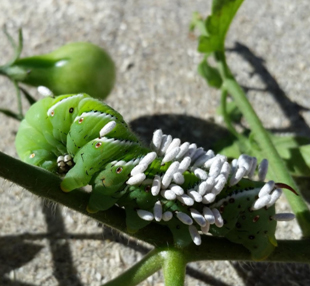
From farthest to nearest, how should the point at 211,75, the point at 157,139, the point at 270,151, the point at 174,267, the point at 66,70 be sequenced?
1. the point at 211,75
2. the point at 66,70
3. the point at 270,151
4. the point at 157,139
5. the point at 174,267

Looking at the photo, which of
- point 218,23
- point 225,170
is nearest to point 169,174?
point 225,170

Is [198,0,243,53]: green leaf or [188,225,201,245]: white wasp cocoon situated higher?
[198,0,243,53]: green leaf

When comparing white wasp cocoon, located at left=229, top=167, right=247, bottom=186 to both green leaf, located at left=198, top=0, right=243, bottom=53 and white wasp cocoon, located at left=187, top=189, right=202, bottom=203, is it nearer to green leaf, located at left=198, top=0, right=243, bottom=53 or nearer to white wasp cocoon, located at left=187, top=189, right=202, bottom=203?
white wasp cocoon, located at left=187, top=189, right=202, bottom=203

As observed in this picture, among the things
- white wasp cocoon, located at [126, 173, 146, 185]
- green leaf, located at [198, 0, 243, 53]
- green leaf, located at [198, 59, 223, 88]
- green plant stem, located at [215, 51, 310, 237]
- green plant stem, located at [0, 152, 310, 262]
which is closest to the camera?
green plant stem, located at [0, 152, 310, 262]

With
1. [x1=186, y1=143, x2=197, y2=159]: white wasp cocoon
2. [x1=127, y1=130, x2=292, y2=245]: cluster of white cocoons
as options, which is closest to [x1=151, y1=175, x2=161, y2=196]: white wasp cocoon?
[x1=127, y1=130, x2=292, y2=245]: cluster of white cocoons

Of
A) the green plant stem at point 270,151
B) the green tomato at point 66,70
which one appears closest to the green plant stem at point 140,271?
the green plant stem at point 270,151

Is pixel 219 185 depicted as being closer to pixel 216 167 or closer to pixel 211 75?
pixel 216 167
